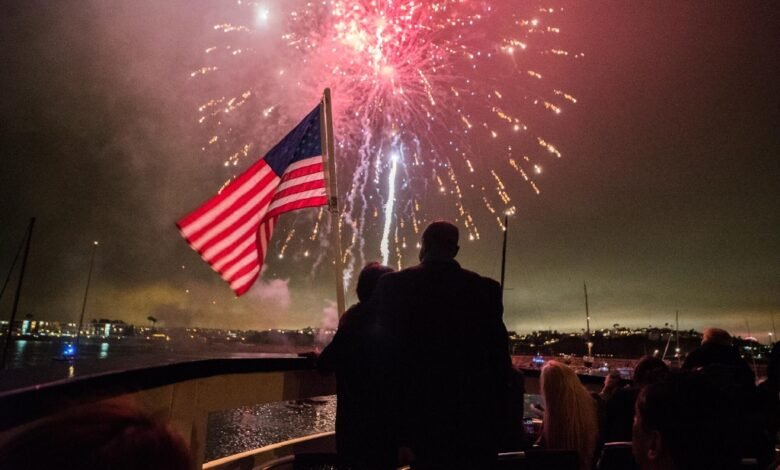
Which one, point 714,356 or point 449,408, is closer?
point 449,408

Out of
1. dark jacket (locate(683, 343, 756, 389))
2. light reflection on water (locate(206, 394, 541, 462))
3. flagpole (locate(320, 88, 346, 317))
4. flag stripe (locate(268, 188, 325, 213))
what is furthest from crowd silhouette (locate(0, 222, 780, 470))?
light reflection on water (locate(206, 394, 541, 462))

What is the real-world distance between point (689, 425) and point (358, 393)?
209 cm

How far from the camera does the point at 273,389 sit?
180 inches

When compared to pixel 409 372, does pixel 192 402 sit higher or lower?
lower

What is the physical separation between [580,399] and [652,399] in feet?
6.90

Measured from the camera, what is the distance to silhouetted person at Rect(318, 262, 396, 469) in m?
3.19

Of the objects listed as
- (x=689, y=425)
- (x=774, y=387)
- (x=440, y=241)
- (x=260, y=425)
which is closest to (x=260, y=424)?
(x=260, y=425)

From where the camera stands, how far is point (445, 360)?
2.75 metres

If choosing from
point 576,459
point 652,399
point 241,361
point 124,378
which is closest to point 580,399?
point 576,459

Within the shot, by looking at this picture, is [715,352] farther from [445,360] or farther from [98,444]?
[98,444]

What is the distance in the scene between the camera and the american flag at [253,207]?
21.5 feet

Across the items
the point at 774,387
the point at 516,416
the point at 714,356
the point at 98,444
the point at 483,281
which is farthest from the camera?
the point at 714,356

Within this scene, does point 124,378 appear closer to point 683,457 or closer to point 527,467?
point 527,467

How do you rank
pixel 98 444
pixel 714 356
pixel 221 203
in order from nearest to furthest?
pixel 98 444 → pixel 714 356 → pixel 221 203
